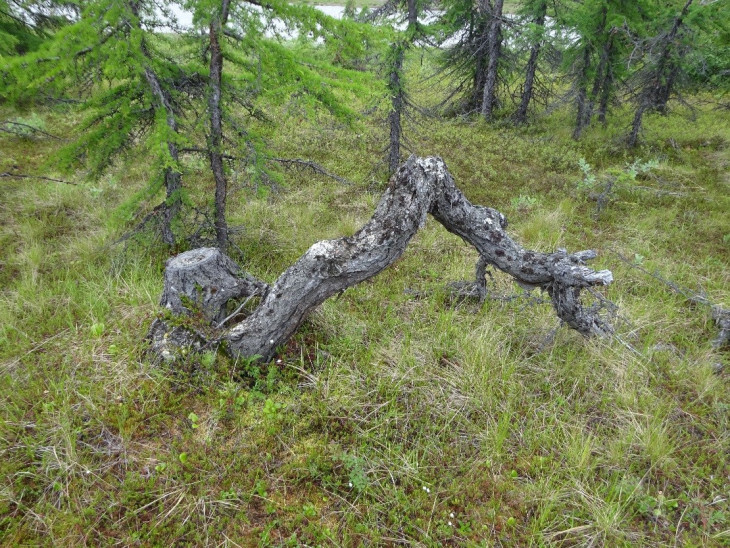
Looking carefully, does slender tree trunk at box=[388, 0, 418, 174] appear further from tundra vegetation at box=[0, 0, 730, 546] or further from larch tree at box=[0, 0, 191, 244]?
larch tree at box=[0, 0, 191, 244]

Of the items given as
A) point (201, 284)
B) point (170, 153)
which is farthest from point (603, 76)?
point (201, 284)

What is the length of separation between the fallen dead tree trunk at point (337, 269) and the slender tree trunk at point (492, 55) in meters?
12.8

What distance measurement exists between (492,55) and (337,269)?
1407 centimetres

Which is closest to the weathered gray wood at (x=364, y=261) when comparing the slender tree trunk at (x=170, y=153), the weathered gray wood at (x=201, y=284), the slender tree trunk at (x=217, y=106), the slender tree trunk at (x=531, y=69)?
the weathered gray wood at (x=201, y=284)

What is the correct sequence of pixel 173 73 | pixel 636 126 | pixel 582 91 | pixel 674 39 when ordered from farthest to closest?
pixel 582 91, pixel 636 126, pixel 674 39, pixel 173 73

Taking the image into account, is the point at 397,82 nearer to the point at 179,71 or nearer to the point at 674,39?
the point at 179,71

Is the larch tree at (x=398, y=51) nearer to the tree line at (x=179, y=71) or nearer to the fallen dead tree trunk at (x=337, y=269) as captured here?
the tree line at (x=179, y=71)

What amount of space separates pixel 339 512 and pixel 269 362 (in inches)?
65.2

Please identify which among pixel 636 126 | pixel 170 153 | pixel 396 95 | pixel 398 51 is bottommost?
pixel 170 153

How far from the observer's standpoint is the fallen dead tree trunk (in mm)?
3848

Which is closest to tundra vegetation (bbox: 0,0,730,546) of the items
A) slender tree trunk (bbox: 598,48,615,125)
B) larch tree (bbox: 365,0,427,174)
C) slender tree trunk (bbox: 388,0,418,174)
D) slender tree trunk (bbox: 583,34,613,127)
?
slender tree trunk (bbox: 388,0,418,174)

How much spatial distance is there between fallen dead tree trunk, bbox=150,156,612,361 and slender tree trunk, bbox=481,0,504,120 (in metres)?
12.8

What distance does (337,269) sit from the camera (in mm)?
3781

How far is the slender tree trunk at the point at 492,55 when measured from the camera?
45.5ft
